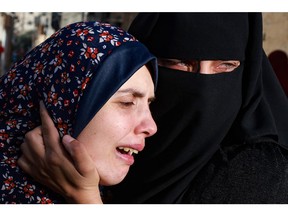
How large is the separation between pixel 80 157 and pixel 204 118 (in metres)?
0.64

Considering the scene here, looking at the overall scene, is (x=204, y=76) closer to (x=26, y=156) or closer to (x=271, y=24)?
(x=26, y=156)

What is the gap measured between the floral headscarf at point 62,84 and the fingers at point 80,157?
0.19 ft

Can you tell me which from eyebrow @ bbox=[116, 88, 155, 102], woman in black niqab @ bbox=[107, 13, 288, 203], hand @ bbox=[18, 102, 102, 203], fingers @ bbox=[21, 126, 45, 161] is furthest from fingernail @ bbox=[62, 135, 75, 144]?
woman in black niqab @ bbox=[107, 13, 288, 203]

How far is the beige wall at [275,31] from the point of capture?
5730 mm

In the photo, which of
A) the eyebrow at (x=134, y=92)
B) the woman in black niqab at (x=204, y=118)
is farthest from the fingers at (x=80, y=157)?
the woman in black niqab at (x=204, y=118)

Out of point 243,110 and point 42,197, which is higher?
point 243,110

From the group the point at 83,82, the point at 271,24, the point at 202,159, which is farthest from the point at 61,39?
the point at 271,24

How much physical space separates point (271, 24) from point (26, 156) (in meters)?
4.87

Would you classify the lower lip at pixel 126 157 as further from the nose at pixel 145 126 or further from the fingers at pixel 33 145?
the fingers at pixel 33 145

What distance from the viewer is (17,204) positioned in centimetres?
168

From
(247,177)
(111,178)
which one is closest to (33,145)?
(111,178)

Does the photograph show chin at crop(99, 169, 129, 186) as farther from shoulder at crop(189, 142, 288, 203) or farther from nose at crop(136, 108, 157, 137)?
shoulder at crop(189, 142, 288, 203)

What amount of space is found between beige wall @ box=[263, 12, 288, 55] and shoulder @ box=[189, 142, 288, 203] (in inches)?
162

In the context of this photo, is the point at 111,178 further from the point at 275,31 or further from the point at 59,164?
the point at 275,31
